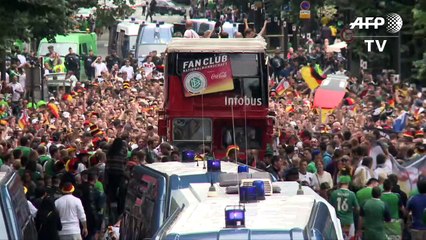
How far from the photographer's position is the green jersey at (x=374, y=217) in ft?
65.1

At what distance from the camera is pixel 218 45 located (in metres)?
27.9

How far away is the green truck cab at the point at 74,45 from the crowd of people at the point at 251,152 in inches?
626

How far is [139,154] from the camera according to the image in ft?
75.0

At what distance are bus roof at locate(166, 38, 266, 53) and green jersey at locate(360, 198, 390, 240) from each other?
8138 mm

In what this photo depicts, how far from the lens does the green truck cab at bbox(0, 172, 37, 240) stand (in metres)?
13.6

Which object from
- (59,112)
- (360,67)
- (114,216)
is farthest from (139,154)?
(360,67)

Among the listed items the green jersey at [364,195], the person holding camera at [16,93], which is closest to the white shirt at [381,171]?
the green jersey at [364,195]

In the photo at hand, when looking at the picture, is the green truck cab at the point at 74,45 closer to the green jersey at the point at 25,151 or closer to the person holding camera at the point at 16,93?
the person holding camera at the point at 16,93

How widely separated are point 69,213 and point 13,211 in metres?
6.00

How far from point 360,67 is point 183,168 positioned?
118ft

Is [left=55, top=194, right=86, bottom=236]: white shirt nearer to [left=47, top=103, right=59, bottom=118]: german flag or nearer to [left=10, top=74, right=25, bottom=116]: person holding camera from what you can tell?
[left=47, top=103, right=59, bottom=118]: german flag

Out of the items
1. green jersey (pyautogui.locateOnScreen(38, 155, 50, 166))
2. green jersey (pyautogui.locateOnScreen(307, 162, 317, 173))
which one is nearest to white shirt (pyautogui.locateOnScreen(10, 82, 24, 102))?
green jersey (pyautogui.locateOnScreen(38, 155, 50, 166))

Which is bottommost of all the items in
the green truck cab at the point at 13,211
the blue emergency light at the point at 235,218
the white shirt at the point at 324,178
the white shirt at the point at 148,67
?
the white shirt at the point at 148,67

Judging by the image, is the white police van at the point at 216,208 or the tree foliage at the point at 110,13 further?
the tree foliage at the point at 110,13
